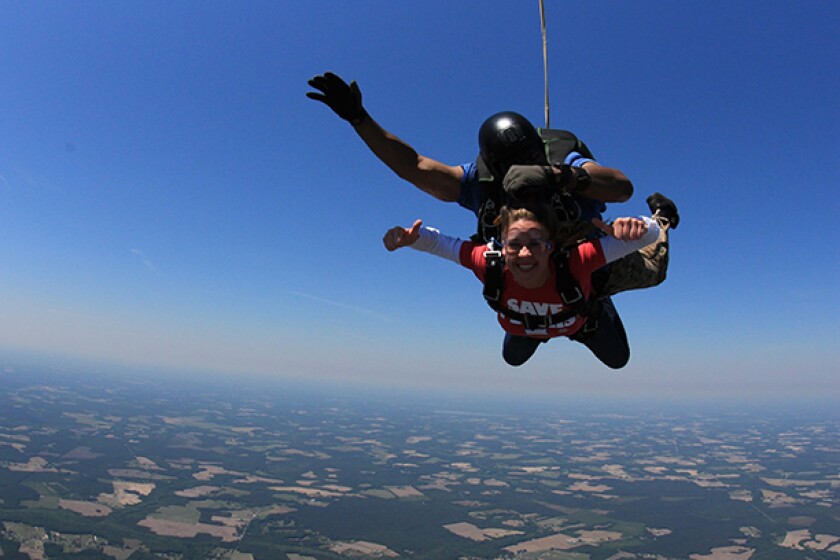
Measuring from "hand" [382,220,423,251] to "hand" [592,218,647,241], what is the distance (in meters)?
1.04

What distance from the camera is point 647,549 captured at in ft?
130

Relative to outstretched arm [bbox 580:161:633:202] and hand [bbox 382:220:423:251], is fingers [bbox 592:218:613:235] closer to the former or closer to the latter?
outstretched arm [bbox 580:161:633:202]

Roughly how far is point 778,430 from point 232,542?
495ft

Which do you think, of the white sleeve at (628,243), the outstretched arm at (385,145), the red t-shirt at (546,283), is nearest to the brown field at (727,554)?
the red t-shirt at (546,283)

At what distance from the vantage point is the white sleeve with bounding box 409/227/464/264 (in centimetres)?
285

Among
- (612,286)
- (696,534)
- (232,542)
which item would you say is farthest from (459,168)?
(696,534)

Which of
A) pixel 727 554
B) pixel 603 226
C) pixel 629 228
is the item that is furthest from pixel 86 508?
pixel 727 554

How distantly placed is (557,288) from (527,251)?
1.14ft

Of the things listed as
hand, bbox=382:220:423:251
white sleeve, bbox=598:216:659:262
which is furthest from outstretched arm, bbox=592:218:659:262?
hand, bbox=382:220:423:251

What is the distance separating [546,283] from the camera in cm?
271

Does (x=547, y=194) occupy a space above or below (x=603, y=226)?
above

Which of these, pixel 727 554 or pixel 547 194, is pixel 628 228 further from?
pixel 727 554

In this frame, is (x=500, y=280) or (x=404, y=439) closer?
(x=500, y=280)

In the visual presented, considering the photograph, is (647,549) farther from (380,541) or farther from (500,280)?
(500,280)
